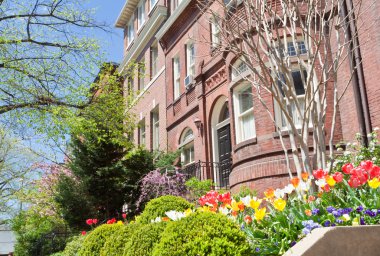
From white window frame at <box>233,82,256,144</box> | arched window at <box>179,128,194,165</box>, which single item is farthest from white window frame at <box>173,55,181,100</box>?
white window frame at <box>233,82,256,144</box>

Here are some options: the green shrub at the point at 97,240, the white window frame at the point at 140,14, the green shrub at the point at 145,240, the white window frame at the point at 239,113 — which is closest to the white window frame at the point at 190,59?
the white window frame at the point at 239,113

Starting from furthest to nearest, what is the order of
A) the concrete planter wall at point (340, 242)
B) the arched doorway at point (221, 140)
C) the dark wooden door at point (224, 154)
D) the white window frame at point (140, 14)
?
1. the white window frame at point (140, 14)
2. the arched doorway at point (221, 140)
3. the dark wooden door at point (224, 154)
4. the concrete planter wall at point (340, 242)

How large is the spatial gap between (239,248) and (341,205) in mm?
1417

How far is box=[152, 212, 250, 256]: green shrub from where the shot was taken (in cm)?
379

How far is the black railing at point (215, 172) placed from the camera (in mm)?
13819

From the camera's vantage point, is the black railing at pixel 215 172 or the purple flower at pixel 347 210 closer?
the purple flower at pixel 347 210

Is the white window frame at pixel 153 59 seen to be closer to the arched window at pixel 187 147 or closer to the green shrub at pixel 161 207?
the arched window at pixel 187 147

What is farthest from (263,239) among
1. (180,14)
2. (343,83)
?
(180,14)

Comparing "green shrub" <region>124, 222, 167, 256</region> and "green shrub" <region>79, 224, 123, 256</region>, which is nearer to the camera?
"green shrub" <region>124, 222, 167, 256</region>

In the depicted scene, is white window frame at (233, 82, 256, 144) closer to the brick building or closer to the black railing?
the brick building

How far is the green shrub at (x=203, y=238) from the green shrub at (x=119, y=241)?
189 cm

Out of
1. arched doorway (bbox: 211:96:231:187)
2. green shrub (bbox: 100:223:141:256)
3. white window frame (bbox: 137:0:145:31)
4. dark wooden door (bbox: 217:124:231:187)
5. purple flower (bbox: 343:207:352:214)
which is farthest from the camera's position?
white window frame (bbox: 137:0:145:31)

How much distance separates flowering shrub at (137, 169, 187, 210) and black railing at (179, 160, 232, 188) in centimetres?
54

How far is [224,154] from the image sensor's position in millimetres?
14336
